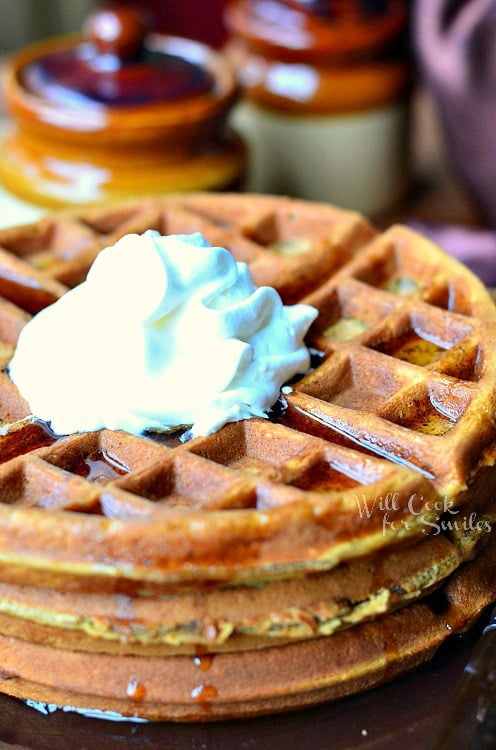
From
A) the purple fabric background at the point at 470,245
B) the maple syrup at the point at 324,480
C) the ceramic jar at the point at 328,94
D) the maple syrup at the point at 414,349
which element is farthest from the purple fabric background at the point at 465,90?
the maple syrup at the point at 324,480

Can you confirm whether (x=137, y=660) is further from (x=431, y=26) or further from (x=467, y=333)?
(x=431, y=26)

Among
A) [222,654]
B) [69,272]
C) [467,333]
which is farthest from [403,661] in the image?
[69,272]

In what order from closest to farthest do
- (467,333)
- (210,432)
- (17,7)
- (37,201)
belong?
(210,432) < (467,333) < (37,201) < (17,7)

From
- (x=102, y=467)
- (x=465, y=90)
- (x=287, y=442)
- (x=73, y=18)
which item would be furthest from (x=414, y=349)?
(x=73, y=18)

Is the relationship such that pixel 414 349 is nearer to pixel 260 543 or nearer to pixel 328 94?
pixel 260 543

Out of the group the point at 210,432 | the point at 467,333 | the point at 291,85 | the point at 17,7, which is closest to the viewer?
the point at 210,432

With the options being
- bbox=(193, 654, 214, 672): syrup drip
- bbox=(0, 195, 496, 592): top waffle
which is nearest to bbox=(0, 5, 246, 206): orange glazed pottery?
bbox=(0, 195, 496, 592): top waffle

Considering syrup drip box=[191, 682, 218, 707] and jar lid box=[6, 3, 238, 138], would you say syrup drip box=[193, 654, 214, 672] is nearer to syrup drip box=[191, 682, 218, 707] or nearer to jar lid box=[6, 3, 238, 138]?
syrup drip box=[191, 682, 218, 707]
